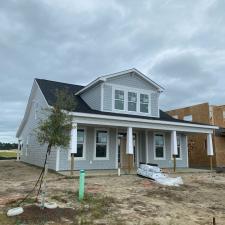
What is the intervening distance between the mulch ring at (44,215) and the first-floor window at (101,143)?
1024 centimetres

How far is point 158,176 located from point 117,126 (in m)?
4.25

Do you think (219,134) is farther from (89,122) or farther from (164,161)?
(89,122)

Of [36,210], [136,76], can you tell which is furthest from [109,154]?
[36,210]

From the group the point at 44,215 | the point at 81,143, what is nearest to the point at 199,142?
the point at 81,143

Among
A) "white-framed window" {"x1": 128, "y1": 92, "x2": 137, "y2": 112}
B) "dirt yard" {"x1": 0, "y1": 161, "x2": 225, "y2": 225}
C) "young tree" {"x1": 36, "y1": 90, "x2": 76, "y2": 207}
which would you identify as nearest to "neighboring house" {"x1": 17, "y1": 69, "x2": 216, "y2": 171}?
"white-framed window" {"x1": 128, "y1": 92, "x2": 137, "y2": 112}

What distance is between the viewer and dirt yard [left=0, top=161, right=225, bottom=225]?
20.4 feet

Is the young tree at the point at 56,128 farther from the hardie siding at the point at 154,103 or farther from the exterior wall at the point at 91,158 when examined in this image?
the hardie siding at the point at 154,103

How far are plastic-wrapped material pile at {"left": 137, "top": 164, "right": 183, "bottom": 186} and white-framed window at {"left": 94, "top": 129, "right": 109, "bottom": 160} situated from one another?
3693 mm

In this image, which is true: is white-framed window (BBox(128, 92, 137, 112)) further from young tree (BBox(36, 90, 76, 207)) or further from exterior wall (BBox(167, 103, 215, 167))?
young tree (BBox(36, 90, 76, 207))

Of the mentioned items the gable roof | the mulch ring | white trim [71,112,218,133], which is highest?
the gable roof

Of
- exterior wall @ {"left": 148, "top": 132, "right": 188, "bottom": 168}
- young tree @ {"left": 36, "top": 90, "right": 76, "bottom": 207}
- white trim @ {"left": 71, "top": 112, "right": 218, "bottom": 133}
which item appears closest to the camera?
young tree @ {"left": 36, "top": 90, "right": 76, "bottom": 207}

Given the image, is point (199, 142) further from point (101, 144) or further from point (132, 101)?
point (101, 144)

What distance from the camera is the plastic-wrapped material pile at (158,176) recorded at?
38.9ft

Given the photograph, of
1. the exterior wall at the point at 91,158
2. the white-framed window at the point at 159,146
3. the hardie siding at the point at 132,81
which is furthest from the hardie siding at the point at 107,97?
the white-framed window at the point at 159,146
